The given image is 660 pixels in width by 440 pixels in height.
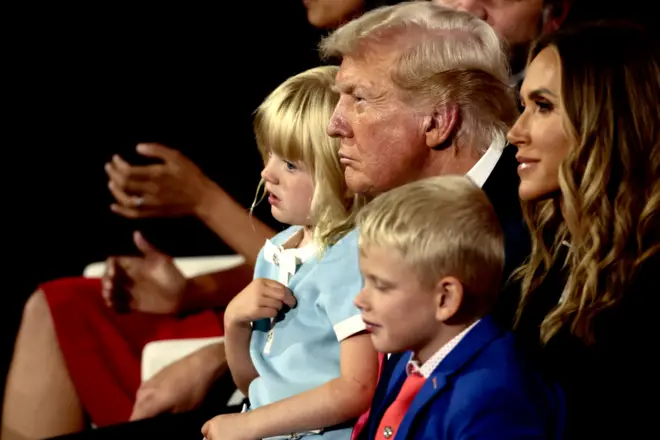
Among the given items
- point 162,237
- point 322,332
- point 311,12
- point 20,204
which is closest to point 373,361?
point 322,332

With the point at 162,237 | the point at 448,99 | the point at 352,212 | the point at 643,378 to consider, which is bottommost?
the point at 162,237

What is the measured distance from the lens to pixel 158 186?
263cm

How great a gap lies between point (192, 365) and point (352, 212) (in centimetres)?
85

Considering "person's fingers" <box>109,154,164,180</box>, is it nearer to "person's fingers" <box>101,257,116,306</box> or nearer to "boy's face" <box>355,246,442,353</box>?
"person's fingers" <box>101,257,116,306</box>

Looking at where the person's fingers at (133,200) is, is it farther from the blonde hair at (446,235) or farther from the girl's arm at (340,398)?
the blonde hair at (446,235)

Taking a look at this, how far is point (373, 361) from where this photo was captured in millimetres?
1649

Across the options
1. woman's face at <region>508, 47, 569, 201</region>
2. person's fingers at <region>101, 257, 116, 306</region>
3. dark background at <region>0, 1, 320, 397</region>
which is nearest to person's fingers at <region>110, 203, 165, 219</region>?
person's fingers at <region>101, 257, 116, 306</region>

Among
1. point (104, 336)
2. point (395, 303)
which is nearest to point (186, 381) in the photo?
point (104, 336)

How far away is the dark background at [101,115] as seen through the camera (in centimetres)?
326

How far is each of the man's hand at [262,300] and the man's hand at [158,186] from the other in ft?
2.89

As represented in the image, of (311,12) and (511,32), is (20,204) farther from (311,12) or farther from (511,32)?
(511,32)

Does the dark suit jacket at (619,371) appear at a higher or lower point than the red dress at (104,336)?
higher

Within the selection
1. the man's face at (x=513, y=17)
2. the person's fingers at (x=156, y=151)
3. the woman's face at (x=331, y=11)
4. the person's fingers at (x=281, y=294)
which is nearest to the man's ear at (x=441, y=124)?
the person's fingers at (x=281, y=294)

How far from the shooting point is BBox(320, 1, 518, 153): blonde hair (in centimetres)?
171
